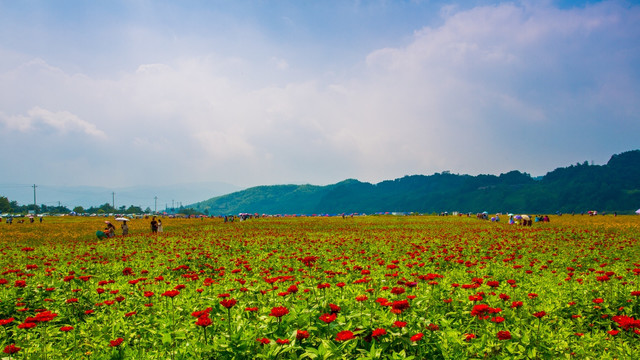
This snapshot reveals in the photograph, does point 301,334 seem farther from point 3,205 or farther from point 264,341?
point 3,205

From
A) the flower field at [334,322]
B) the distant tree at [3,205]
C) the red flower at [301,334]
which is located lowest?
the flower field at [334,322]

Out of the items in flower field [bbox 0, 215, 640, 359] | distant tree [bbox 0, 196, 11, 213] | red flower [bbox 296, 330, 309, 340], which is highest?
distant tree [bbox 0, 196, 11, 213]

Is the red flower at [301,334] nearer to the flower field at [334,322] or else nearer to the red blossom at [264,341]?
the flower field at [334,322]

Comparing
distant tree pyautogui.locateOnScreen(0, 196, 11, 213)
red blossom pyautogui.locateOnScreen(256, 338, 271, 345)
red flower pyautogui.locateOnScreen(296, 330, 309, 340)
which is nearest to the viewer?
red blossom pyautogui.locateOnScreen(256, 338, 271, 345)

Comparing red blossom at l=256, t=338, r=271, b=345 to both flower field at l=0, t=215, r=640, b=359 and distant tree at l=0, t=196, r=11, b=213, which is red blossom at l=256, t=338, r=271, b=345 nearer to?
flower field at l=0, t=215, r=640, b=359

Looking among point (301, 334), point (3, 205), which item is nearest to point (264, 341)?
point (301, 334)

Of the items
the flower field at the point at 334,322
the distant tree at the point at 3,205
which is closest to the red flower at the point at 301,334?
the flower field at the point at 334,322

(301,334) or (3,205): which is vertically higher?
(3,205)

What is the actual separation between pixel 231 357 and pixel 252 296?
2.28 m

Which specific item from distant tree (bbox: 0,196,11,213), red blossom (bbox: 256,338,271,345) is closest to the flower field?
red blossom (bbox: 256,338,271,345)

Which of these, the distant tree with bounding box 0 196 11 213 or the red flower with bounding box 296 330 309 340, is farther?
the distant tree with bounding box 0 196 11 213

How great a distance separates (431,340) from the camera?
13.1 ft

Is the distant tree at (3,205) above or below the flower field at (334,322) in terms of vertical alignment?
above

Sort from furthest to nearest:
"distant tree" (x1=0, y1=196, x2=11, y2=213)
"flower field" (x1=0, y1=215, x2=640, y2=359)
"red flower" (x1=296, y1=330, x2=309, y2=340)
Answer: "distant tree" (x1=0, y1=196, x2=11, y2=213)
"flower field" (x1=0, y1=215, x2=640, y2=359)
"red flower" (x1=296, y1=330, x2=309, y2=340)
